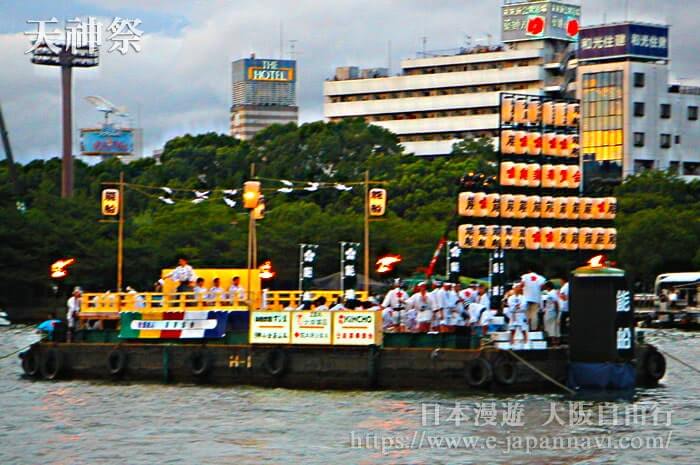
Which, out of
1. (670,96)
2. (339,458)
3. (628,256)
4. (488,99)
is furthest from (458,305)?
(488,99)

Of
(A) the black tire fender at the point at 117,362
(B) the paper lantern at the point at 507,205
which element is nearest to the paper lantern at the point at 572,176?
(B) the paper lantern at the point at 507,205

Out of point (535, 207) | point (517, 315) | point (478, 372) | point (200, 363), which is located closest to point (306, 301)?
point (200, 363)

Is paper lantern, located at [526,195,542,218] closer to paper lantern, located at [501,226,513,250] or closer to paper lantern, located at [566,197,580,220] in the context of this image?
paper lantern, located at [501,226,513,250]

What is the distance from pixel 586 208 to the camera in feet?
173

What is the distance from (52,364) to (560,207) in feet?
57.2

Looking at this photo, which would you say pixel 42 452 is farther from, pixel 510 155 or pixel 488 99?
pixel 488 99

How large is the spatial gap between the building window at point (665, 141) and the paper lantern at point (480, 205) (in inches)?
3533

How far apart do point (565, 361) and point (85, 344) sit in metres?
15.8

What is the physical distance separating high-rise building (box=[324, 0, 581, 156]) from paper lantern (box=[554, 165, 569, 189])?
97607mm

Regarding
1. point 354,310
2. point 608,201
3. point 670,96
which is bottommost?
point 354,310

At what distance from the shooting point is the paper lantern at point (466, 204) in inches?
2016

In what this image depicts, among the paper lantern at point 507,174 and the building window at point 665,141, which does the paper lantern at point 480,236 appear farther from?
the building window at point 665,141

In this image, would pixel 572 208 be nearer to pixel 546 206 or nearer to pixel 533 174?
pixel 546 206

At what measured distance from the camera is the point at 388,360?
141ft
